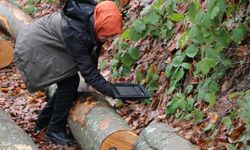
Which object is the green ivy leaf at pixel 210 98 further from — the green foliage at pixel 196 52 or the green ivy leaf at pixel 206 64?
the green ivy leaf at pixel 206 64

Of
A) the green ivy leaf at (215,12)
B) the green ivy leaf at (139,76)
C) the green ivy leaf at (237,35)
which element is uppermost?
the green ivy leaf at (215,12)

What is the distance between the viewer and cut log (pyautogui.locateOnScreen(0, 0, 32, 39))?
8.05m

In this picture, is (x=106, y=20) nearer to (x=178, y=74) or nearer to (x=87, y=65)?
(x=87, y=65)

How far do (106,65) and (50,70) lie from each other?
6.01ft

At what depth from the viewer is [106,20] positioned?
14.1 feet

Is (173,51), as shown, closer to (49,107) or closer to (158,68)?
(158,68)

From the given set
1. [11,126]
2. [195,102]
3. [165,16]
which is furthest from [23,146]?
[165,16]

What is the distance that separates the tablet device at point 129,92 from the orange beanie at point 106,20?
2.01 feet

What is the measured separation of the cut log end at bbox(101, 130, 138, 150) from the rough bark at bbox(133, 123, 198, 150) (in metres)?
0.11

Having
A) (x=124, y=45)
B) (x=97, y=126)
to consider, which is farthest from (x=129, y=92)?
(x=124, y=45)

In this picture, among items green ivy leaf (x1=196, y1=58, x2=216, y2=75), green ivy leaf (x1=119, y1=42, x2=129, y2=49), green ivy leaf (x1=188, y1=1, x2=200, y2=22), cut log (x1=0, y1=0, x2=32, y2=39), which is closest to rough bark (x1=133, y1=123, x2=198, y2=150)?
green ivy leaf (x1=196, y1=58, x2=216, y2=75)

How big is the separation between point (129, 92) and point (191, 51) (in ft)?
2.65

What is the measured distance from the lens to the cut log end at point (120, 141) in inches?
161

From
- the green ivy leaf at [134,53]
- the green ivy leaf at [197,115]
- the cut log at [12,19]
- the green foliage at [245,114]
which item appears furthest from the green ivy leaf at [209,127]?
the cut log at [12,19]
